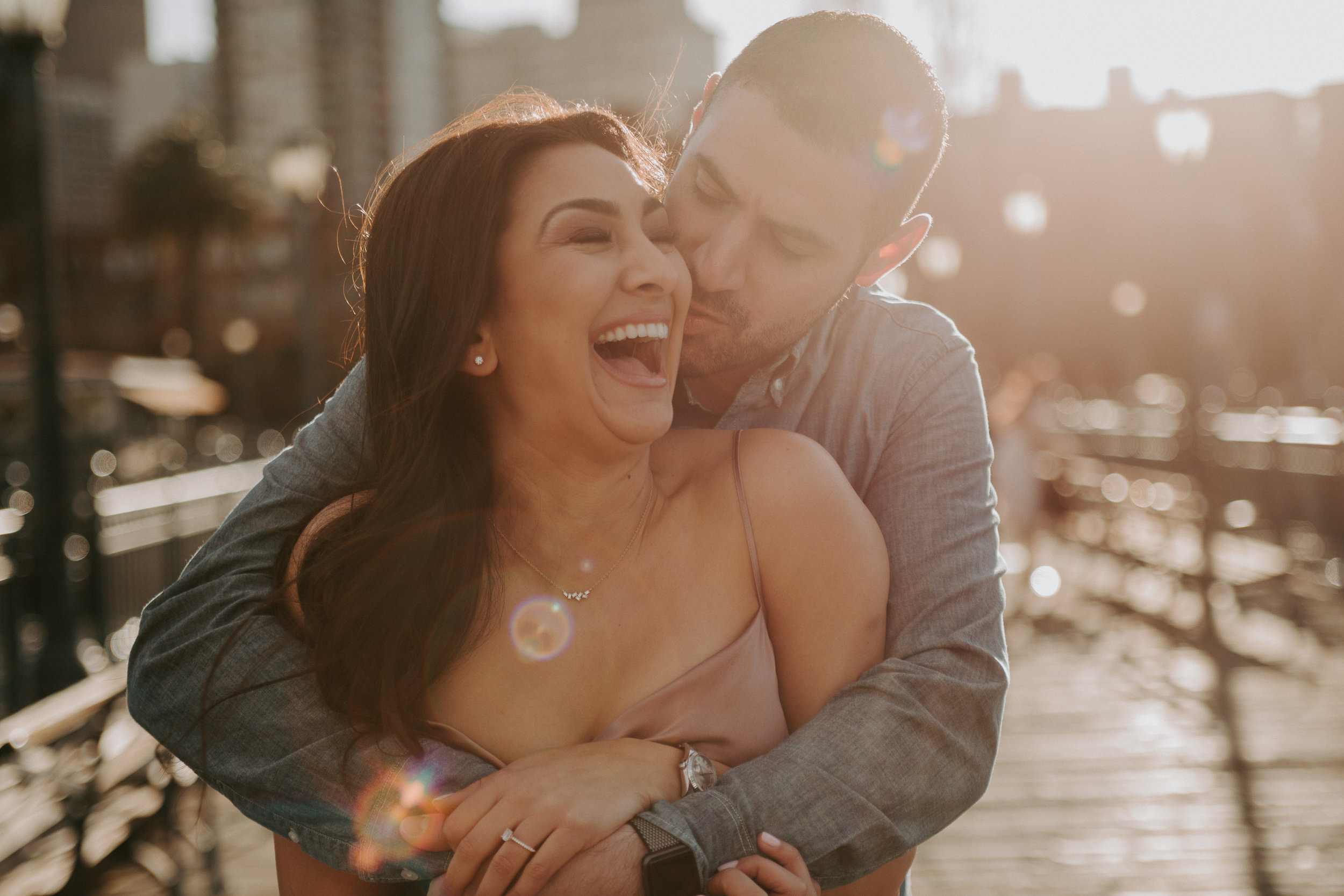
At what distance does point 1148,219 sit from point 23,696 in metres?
38.6

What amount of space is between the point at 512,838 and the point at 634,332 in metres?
0.88

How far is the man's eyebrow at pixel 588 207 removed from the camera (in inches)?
77.1

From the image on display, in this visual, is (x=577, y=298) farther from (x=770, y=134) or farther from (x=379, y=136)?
(x=379, y=136)

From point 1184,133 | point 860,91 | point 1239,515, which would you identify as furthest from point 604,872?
point 1184,133

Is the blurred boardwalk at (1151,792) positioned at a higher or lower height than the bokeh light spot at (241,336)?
higher

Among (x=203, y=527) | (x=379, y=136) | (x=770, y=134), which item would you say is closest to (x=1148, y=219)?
(x=203, y=527)

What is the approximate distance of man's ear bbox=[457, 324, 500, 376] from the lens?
6.65 ft

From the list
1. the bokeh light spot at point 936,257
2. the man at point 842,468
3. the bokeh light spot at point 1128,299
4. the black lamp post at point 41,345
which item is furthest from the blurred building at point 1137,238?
the man at point 842,468

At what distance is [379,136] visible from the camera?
73.8 metres

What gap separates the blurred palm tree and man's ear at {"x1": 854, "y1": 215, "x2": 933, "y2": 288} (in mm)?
44783

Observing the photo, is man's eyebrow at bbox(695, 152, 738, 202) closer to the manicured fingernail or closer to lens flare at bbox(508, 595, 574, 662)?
lens flare at bbox(508, 595, 574, 662)

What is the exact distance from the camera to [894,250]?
8.56 ft

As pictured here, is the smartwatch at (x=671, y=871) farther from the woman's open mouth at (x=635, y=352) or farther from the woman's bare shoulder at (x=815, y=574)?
the woman's open mouth at (x=635, y=352)

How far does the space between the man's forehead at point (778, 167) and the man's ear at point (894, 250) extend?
0.13m
